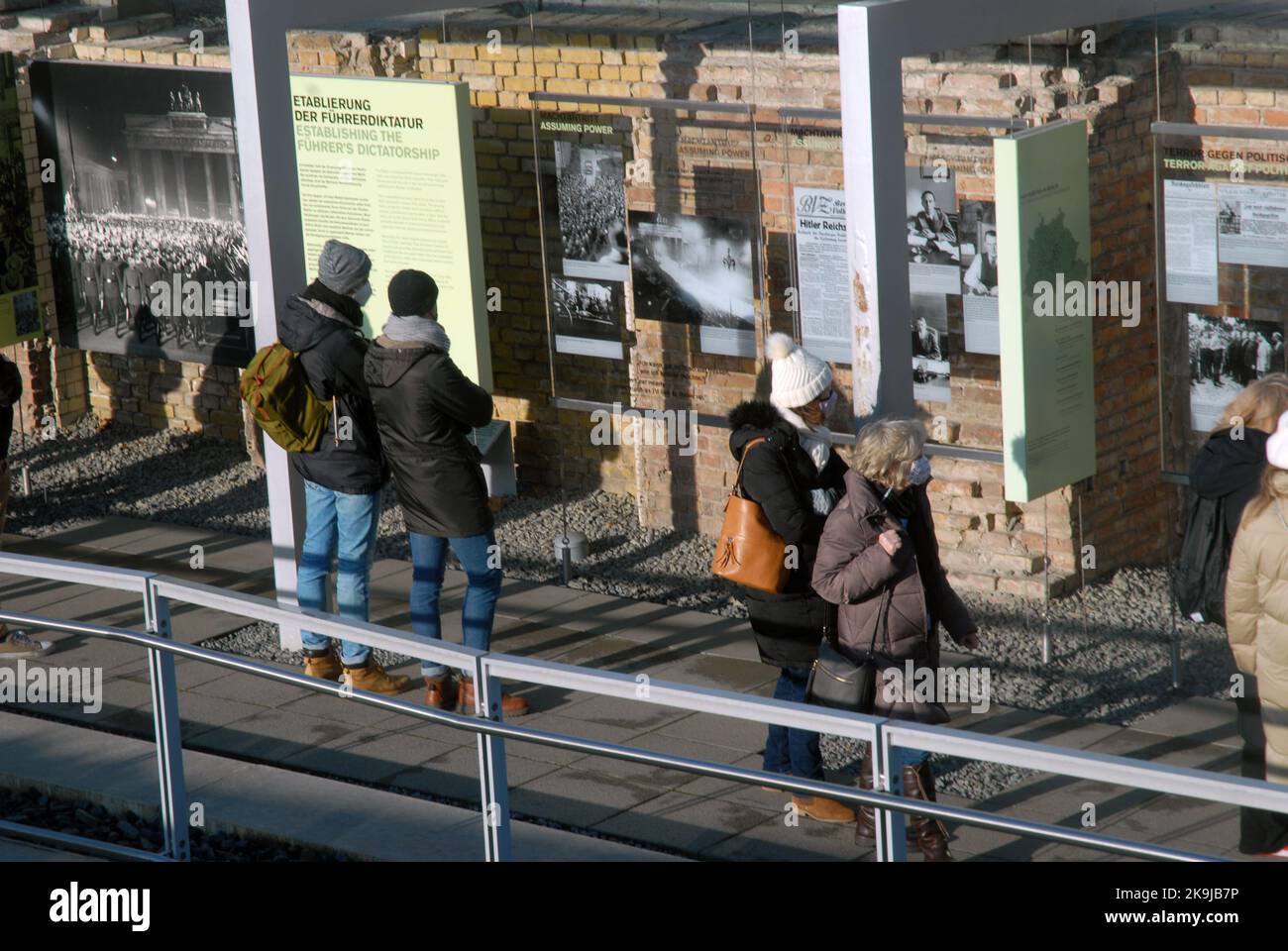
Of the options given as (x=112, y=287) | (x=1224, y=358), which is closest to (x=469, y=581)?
(x=1224, y=358)

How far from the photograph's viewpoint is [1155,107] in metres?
8.03

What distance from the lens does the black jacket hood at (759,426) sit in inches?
251

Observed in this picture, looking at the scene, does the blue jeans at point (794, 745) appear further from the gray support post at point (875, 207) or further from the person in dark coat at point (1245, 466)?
the person in dark coat at point (1245, 466)

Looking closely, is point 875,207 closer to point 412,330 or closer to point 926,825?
point 412,330

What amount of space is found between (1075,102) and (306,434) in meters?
3.47

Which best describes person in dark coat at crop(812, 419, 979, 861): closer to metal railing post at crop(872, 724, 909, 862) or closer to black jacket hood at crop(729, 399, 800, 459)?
black jacket hood at crop(729, 399, 800, 459)

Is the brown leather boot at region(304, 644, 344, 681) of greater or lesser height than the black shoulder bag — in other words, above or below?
below

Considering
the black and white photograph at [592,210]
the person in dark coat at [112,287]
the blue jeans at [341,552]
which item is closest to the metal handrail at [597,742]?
the blue jeans at [341,552]

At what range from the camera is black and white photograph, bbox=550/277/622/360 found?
9.61 metres

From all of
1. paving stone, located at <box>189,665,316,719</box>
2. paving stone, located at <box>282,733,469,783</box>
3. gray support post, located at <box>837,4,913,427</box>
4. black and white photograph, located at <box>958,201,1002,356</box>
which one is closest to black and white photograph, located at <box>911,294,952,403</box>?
black and white photograph, located at <box>958,201,1002,356</box>

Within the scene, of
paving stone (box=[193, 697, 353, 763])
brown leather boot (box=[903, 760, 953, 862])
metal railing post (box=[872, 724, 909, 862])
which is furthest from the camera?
paving stone (box=[193, 697, 353, 763])

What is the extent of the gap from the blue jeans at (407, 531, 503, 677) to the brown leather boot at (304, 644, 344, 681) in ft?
1.60

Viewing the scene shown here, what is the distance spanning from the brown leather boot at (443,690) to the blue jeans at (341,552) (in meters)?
0.40

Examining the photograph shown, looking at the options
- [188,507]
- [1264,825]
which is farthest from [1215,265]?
[188,507]
